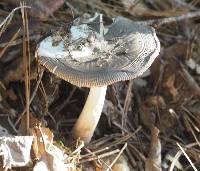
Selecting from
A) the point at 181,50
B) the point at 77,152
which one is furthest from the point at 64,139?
the point at 181,50

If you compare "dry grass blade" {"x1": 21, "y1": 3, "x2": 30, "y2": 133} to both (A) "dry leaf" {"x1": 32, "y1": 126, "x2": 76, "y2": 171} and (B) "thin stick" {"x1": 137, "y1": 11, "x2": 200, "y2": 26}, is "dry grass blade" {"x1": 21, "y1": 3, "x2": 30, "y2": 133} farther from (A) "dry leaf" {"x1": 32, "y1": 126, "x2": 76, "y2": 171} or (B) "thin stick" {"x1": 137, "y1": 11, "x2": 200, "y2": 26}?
(B) "thin stick" {"x1": 137, "y1": 11, "x2": 200, "y2": 26}

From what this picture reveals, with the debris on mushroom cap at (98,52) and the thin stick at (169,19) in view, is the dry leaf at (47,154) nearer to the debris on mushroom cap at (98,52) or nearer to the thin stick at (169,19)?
the debris on mushroom cap at (98,52)

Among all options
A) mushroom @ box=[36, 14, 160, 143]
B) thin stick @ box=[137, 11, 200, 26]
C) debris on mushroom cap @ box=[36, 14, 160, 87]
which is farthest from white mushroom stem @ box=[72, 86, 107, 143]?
thin stick @ box=[137, 11, 200, 26]

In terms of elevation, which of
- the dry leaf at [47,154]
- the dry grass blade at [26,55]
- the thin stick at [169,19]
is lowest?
the dry leaf at [47,154]

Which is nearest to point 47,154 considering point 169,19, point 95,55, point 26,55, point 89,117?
point 89,117

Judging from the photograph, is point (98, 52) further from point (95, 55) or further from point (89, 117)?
point (89, 117)

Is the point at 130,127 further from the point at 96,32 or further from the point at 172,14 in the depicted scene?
the point at 172,14

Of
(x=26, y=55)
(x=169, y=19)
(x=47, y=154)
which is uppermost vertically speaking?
(x=169, y=19)

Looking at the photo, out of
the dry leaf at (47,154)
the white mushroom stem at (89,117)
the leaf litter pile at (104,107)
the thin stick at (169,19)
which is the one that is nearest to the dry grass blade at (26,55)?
the leaf litter pile at (104,107)
